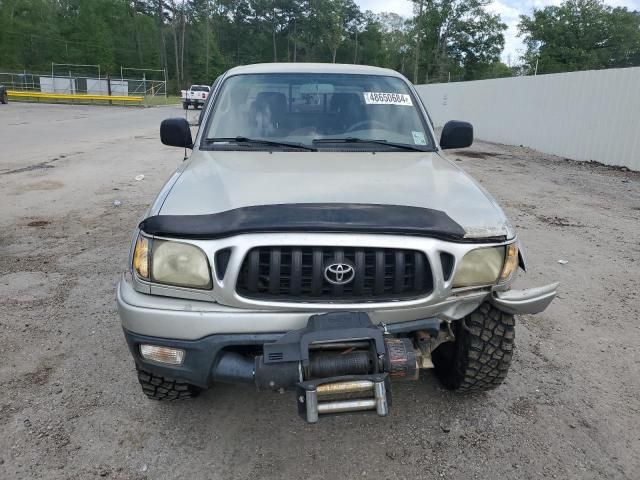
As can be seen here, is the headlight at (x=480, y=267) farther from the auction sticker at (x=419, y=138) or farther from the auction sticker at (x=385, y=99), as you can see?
the auction sticker at (x=385, y=99)

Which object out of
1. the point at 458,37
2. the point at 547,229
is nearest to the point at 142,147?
the point at 547,229

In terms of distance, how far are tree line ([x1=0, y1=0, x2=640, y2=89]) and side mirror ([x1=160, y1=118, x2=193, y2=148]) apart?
5267 centimetres

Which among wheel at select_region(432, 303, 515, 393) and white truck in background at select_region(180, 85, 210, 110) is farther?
white truck in background at select_region(180, 85, 210, 110)

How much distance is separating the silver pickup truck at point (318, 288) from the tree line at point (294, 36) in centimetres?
5383

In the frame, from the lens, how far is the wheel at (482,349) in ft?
7.75

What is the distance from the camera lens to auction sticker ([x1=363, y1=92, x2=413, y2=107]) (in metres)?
3.60

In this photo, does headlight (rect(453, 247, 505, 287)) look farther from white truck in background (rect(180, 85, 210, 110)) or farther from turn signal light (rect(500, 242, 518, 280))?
white truck in background (rect(180, 85, 210, 110))

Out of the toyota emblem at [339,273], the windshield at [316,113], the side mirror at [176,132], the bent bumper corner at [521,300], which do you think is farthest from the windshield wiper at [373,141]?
the toyota emblem at [339,273]

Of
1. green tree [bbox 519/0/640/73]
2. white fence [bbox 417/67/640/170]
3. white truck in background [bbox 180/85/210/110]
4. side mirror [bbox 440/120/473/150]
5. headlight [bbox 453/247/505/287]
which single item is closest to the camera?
headlight [bbox 453/247/505/287]

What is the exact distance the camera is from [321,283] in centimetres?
204

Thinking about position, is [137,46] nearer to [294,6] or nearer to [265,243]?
[294,6]

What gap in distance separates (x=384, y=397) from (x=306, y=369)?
314 mm

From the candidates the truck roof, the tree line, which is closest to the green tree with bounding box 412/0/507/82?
the tree line

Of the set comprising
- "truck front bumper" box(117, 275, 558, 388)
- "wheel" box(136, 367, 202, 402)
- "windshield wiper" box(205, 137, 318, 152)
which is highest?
"windshield wiper" box(205, 137, 318, 152)
